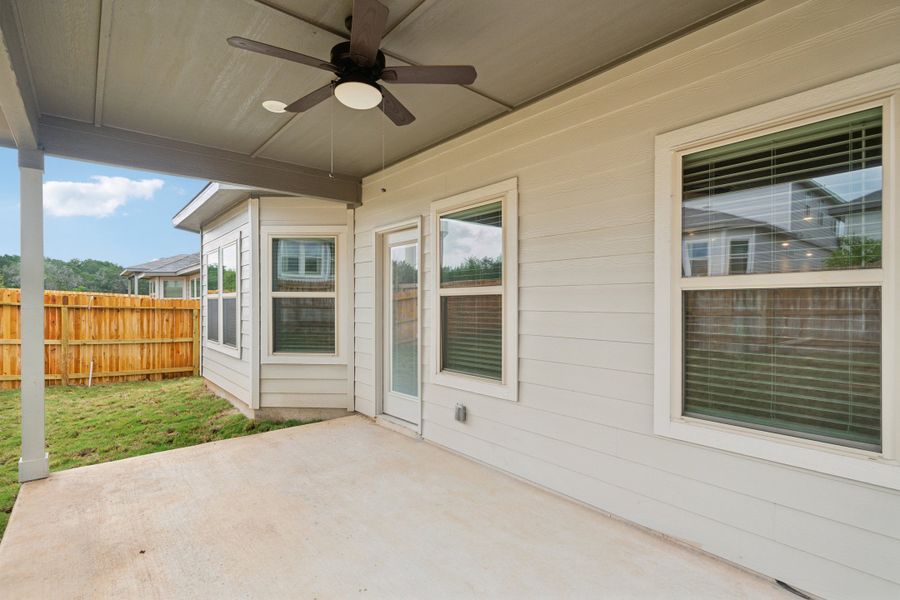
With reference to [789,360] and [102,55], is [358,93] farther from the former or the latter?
[789,360]

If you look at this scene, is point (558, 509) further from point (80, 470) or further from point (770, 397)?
point (80, 470)

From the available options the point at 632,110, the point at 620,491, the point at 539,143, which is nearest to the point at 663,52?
the point at 632,110

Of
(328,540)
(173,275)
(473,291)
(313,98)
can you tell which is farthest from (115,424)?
(173,275)

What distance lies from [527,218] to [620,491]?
189cm

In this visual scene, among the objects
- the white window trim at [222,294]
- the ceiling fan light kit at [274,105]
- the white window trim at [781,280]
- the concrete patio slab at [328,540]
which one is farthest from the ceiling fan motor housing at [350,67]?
the white window trim at [222,294]

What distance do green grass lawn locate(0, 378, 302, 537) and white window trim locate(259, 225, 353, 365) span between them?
83cm

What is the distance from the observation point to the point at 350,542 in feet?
7.38

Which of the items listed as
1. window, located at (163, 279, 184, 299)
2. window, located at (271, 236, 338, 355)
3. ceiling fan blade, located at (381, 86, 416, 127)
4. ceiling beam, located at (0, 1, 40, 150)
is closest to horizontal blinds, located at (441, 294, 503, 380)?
ceiling fan blade, located at (381, 86, 416, 127)

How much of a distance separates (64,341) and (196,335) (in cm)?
206

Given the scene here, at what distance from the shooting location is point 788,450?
1.84 m

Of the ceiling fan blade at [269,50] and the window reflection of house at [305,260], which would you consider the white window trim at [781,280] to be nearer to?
the ceiling fan blade at [269,50]

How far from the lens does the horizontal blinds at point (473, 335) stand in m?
3.26

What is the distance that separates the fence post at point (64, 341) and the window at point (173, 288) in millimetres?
7401

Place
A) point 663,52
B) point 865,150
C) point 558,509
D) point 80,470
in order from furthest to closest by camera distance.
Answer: point 80,470
point 558,509
point 663,52
point 865,150
